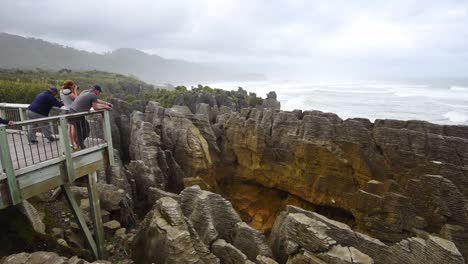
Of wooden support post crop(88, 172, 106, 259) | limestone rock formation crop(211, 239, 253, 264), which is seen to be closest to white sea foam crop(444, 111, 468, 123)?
limestone rock formation crop(211, 239, 253, 264)

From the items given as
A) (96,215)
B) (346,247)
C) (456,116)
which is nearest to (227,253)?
(346,247)

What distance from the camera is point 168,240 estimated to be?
23.6ft

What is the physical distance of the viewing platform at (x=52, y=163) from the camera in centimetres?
664

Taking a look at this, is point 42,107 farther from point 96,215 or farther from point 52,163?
point 96,215

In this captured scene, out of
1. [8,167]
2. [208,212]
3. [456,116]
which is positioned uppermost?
[8,167]

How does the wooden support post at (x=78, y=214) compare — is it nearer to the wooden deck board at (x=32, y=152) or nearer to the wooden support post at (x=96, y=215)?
the wooden support post at (x=96, y=215)

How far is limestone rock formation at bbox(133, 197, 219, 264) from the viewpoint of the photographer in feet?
23.3

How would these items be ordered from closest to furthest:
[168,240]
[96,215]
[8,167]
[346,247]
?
[8,167] < [346,247] < [168,240] < [96,215]

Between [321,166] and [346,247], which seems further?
[321,166]

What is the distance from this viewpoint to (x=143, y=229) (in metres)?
8.38

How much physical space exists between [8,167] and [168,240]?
3871 mm

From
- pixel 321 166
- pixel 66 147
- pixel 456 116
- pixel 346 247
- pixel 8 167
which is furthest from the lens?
pixel 456 116

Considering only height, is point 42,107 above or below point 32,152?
above

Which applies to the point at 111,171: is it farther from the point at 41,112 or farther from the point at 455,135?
the point at 455,135
